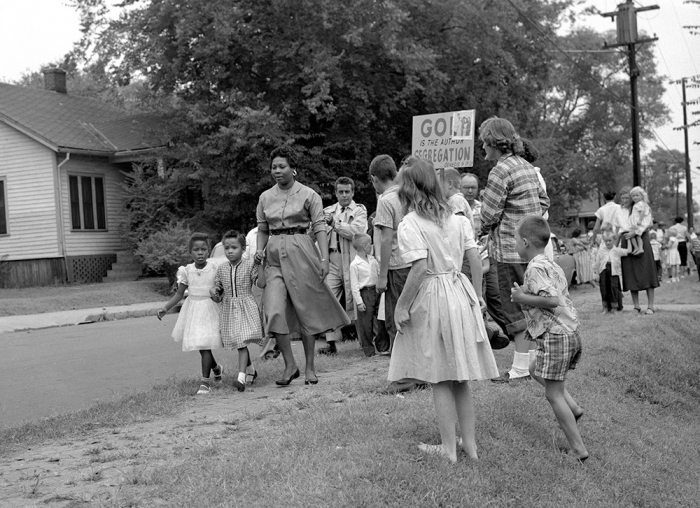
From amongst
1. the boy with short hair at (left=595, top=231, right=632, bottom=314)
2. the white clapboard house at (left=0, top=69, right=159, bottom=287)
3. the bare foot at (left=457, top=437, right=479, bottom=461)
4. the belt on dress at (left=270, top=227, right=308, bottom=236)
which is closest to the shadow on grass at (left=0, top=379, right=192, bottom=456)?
the belt on dress at (left=270, top=227, right=308, bottom=236)

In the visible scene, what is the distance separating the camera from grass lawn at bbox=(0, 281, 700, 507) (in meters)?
4.72

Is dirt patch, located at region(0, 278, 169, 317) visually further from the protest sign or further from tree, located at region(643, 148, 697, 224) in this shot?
tree, located at region(643, 148, 697, 224)

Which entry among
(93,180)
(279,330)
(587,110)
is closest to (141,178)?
(93,180)

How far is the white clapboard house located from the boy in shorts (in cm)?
2322

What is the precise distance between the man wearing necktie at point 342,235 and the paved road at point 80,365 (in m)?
1.59

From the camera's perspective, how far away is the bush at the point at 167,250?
80.3 feet

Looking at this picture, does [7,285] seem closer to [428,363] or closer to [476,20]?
[476,20]

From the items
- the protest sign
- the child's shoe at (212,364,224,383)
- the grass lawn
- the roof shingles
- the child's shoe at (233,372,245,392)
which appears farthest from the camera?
the roof shingles

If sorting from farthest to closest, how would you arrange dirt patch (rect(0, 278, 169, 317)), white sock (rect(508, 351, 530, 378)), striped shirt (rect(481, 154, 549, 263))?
dirt patch (rect(0, 278, 169, 317)) → white sock (rect(508, 351, 530, 378)) → striped shirt (rect(481, 154, 549, 263))

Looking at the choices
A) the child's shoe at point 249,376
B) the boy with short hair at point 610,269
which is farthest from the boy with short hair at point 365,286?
the boy with short hair at point 610,269

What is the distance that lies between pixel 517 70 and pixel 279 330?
79.0ft

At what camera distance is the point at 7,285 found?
2634 centimetres

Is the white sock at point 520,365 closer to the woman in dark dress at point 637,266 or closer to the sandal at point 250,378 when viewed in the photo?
the sandal at point 250,378

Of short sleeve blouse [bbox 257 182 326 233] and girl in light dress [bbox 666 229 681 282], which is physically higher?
short sleeve blouse [bbox 257 182 326 233]
